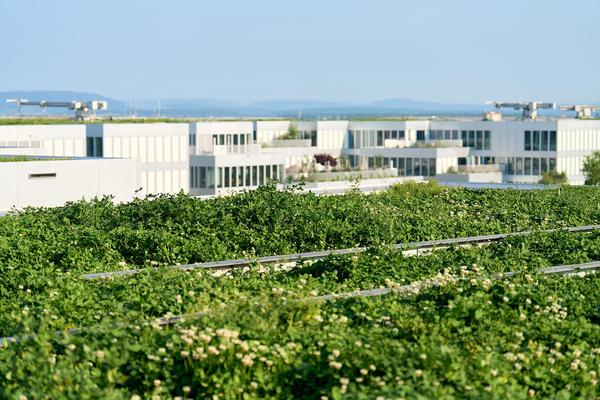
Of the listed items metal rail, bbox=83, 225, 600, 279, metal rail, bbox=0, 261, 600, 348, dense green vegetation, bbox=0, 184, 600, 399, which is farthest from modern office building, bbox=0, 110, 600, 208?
metal rail, bbox=0, 261, 600, 348

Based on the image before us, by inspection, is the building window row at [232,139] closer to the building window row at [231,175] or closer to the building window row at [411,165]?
the building window row at [411,165]

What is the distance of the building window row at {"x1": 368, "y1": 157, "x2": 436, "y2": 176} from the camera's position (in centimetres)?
8800

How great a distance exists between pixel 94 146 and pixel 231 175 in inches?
316

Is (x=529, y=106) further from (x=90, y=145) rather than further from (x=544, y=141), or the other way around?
(x=90, y=145)

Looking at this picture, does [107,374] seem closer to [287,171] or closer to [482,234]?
[482,234]

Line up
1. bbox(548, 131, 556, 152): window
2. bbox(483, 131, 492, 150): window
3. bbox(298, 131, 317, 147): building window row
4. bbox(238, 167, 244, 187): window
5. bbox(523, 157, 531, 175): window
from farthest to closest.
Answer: bbox(298, 131, 317, 147): building window row → bbox(483, 131, 492, 150): window → bbox(523, 157, 531, 175): window → bbox(548, 131, 556, 152): window → bbox(238, 167, 244, 187): window

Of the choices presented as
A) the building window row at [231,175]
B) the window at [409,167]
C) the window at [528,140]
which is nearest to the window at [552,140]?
the window at [528,140]

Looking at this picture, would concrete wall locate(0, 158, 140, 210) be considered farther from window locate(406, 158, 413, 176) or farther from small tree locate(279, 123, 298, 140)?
small tree locate(279, 123, 298, 140)

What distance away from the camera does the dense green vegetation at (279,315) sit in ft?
31.4

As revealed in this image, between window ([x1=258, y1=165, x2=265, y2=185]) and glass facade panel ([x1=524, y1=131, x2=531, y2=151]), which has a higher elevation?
glass facade panel ([x1=524, y1=131, x2=531, y2=151])

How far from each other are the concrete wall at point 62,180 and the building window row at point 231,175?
31089 millimetres

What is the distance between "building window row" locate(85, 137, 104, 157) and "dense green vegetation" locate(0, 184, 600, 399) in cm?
4765

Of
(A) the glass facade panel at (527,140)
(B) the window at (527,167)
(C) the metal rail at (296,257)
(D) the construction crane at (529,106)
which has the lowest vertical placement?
(B) the window at (527,167)

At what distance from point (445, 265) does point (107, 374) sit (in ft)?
24.8
